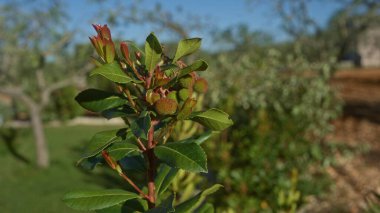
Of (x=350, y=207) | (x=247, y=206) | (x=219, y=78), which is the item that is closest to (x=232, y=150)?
(x=247, y=206)

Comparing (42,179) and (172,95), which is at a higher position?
(172,95)

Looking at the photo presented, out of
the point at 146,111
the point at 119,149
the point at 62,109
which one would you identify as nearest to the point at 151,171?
the point at 119,149

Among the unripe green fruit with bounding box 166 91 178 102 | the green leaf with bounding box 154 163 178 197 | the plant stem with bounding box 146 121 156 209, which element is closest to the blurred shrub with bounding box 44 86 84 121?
the green leaf with bounding box 154 163 178 197

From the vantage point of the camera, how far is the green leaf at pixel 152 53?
3.74 feet

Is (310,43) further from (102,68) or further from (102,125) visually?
(102,125)

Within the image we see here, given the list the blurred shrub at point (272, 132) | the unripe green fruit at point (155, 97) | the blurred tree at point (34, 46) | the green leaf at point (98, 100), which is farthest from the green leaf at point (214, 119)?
the blurred tree at point (34, 46)

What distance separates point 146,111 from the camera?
1.12 meters

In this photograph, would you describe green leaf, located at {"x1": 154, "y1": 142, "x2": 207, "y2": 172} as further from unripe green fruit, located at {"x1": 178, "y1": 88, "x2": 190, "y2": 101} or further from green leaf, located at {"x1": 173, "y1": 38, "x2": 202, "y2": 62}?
green leaf, located at {"x1": 173, "y1": 38, "x2": 202, "y2": 62}

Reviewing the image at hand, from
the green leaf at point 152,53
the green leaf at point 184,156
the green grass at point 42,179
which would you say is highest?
the green leaf at point 152,53

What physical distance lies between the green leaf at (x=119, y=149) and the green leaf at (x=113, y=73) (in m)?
0.19

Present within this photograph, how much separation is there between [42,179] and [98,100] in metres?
9.56

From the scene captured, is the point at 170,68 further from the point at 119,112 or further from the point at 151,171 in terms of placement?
the point at 151,171

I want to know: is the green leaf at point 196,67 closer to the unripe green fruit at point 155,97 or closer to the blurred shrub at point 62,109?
the unripe green fruit at point 155,97

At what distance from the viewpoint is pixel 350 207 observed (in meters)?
5.59
